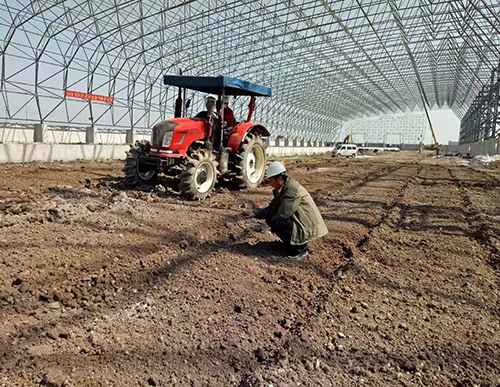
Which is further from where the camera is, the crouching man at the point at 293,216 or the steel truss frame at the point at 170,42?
the steel truss frame at the point at 170,42

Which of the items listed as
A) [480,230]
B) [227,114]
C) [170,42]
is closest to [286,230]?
[480,230]

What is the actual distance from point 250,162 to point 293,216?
5331 mm

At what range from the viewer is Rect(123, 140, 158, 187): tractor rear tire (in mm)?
8703

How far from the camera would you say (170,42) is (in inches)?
1166

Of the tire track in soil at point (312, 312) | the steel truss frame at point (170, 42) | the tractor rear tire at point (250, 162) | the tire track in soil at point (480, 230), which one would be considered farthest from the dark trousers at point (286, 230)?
the steel truss frame at point (170, 42)

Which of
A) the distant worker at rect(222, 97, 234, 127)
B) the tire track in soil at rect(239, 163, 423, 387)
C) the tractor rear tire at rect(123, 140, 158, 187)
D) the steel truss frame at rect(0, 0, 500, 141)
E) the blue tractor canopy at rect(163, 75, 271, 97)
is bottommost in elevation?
the tire track in soil at rect(239, 163, 423, 387)

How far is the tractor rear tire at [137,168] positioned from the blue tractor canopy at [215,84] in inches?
58.6

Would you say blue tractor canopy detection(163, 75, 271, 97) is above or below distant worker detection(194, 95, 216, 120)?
above

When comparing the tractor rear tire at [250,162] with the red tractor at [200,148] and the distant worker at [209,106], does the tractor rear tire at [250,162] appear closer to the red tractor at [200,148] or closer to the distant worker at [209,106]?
the red tractor at [200,148]

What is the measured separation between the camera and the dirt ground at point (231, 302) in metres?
2.67

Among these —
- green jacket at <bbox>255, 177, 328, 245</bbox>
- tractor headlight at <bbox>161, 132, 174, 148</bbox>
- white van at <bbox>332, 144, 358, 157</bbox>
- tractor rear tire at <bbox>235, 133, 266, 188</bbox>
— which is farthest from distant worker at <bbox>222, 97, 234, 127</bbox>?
white van at <bbox>332, 144, 358, 157</bbox>

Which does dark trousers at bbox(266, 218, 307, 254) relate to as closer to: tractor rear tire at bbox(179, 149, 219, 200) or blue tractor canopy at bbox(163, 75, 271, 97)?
tractor rear tire at bbox(179, 149, 219, 200)

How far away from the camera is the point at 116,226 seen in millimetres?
5484

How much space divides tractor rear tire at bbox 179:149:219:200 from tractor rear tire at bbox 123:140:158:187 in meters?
1.32
